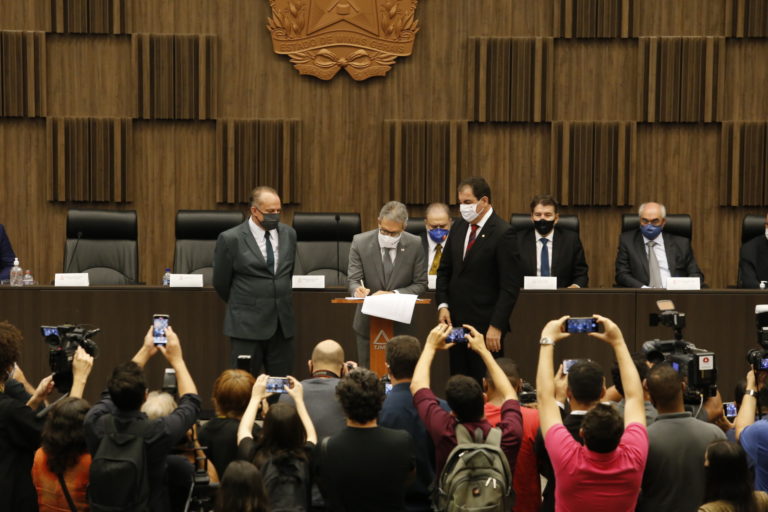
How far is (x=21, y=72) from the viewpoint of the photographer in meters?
8.75

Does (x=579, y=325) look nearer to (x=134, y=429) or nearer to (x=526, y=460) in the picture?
(x=526, y=460)

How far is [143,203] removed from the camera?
8938mm

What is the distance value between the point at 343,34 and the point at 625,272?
3.32 m

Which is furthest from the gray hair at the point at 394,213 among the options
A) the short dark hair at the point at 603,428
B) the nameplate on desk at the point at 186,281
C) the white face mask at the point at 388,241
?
the short dark hair at the point at 603,428

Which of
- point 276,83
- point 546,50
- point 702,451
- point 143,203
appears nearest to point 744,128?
point 546,50

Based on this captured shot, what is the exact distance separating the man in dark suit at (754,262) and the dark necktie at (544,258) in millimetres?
1561

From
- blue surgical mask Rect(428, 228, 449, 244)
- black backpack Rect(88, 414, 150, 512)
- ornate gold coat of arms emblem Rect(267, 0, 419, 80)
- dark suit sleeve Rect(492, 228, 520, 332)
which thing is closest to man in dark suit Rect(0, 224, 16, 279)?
ornate gold coat of arms emblem Rect(267, 0, 419, 80)

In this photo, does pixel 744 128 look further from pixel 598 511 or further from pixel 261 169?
pixel 598 511

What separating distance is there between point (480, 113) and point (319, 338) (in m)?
3.14

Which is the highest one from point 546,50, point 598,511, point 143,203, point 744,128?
point 546,50

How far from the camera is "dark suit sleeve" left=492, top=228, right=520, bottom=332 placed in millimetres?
5414

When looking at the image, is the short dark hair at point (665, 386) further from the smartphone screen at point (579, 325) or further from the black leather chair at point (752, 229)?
the black leather chair at point (752, 229)

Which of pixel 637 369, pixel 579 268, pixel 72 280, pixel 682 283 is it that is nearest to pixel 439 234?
pixel 579 268

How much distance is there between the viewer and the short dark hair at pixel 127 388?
3.31 m
